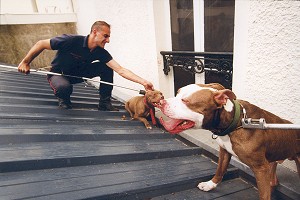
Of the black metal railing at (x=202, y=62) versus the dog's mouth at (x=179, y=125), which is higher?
the black metal railing at (x=202, y=62)

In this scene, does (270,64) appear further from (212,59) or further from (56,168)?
(56,168)

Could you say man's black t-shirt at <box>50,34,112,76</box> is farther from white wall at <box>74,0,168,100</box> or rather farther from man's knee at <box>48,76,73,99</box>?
white wall at <box>74,0,168,100</box>

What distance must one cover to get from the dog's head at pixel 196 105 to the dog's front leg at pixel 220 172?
0.62 m

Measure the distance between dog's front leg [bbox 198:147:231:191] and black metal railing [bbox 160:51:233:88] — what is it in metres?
1.37

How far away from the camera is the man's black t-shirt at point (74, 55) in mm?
3559

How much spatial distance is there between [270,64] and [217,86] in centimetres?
94

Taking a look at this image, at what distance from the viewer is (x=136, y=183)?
2.04 meters

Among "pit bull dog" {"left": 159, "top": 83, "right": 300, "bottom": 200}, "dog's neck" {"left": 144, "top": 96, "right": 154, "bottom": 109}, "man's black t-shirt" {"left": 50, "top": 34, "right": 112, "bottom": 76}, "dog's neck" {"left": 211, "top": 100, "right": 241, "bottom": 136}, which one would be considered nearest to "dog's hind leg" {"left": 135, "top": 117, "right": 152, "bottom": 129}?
"dog's neck" {"left": 144, "top": 96, "right": 154, "bottom": 109}

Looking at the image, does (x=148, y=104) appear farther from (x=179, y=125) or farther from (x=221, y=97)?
(x=221, y=97)

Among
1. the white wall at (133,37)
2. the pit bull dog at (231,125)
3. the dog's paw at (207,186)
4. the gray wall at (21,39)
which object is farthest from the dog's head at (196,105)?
the gray wall at (21,39)

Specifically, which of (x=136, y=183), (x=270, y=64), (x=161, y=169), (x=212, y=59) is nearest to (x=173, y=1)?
(x=212, y=59)

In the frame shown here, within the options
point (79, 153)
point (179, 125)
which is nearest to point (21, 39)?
point (79, 153)

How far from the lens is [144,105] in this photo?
3.93 m

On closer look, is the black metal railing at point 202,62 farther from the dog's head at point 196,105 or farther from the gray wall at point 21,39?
the gray wall at point 21,39
